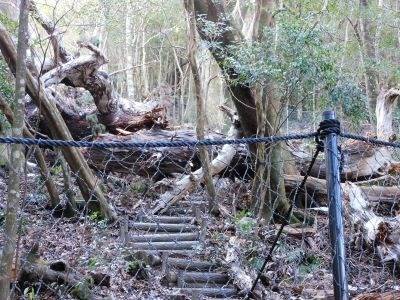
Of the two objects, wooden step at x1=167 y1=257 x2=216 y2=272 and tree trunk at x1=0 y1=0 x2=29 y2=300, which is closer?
tree trunk at x1=0 y1=0 x2=29 y2=300

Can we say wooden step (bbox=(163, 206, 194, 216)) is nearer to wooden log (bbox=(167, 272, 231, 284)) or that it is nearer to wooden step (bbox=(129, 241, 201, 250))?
wooden step (bbox=(129, 241, 201, 250))

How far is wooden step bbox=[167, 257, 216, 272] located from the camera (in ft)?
15.0

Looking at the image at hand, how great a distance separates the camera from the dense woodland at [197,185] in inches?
151

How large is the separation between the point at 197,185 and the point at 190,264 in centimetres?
176

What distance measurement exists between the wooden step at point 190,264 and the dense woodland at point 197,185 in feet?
0.05

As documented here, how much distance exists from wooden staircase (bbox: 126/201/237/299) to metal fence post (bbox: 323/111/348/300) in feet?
6.64

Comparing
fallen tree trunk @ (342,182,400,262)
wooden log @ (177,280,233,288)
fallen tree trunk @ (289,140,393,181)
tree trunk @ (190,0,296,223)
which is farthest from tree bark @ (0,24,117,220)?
A: fallen tree trunk @ (289,140,393,181)

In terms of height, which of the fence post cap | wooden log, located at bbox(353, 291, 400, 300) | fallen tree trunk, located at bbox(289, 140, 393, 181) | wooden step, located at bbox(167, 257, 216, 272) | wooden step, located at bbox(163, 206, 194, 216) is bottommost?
wooden step, located at bbox(167, 257, 216, 272)

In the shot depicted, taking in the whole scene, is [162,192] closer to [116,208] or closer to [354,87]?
[116,208]

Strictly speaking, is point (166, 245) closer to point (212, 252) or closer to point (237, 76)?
point (212, 252)

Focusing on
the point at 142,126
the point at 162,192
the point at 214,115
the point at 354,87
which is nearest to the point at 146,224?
the point at 162,192

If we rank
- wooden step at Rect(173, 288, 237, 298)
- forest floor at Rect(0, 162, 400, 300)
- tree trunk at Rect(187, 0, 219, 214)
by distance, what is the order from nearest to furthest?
forest floor at Rect(0, 162, 400, 300), wooden step at Rect(173, 288, 237, 298), tree trunk at Rect(187, 0, 219, 214)

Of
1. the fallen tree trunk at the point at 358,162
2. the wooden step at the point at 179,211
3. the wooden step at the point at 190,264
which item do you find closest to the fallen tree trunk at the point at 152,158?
the wooden step at the point at 179,211

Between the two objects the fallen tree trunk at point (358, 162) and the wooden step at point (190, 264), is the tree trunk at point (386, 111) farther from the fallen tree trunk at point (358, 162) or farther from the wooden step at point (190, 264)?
the wooden step at point (190, 264)
